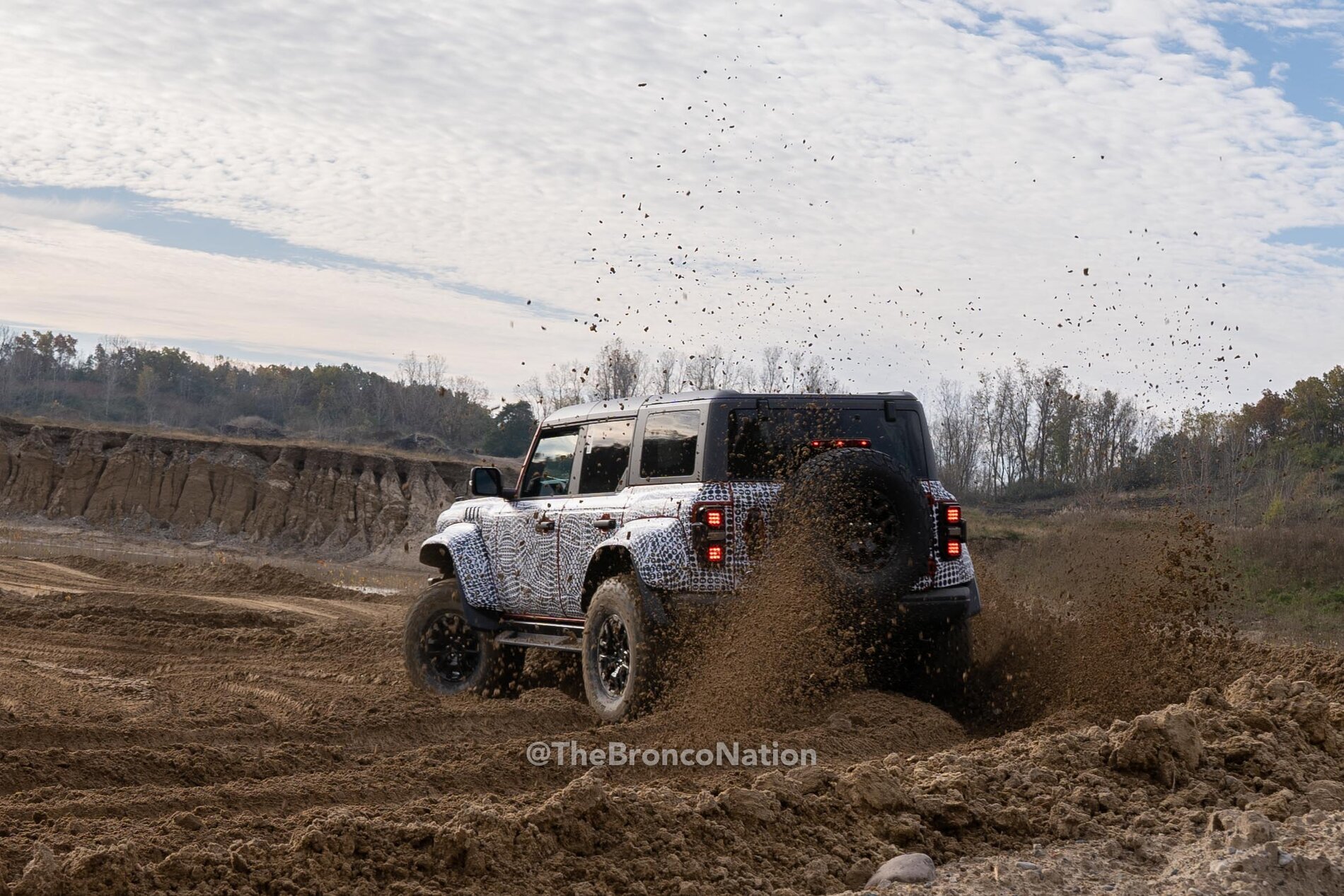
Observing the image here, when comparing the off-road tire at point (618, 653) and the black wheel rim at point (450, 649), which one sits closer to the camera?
the off-road tire at point (618, 653)

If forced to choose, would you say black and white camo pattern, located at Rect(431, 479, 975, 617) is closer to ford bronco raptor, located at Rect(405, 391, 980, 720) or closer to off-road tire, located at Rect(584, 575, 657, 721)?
ford bronco raptor, located at Rect(405, 391, 980, 720)

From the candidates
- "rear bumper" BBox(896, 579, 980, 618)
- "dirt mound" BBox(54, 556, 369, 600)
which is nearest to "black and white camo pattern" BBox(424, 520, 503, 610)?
"rear bumper" BBox(896, 579, 980, 618)

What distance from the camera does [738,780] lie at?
18.6 feet

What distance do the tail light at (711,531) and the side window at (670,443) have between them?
1.18 feet

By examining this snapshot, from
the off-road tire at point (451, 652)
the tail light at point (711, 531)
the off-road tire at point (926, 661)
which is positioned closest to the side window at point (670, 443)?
the tail light at point (711, 531)

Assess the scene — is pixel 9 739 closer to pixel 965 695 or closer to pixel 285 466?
pixel 965 695

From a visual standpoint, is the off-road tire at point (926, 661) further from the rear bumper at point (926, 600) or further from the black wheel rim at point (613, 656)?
the black wheel rim at point (613, 656)

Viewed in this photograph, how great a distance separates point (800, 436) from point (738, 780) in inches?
106

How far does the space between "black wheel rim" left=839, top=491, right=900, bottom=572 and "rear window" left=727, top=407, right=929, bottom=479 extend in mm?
496

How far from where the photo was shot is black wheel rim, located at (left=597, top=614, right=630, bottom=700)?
7.76m

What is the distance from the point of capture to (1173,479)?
18656 mm

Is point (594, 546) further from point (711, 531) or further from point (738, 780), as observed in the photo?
point (738, 780)

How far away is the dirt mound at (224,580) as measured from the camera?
1964 cm

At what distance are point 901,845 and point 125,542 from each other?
101 ft
